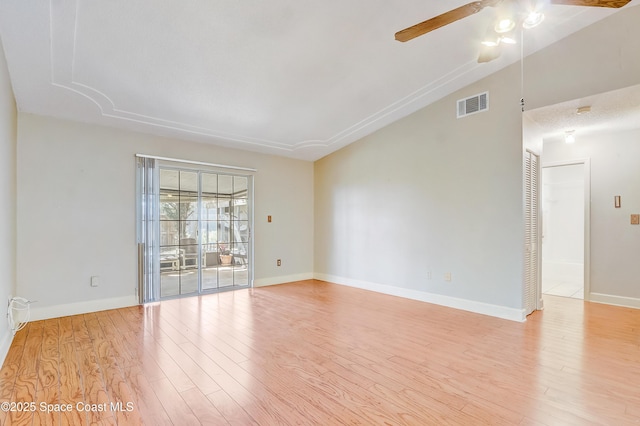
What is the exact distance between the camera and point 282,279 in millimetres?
6289

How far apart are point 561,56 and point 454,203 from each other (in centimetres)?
207

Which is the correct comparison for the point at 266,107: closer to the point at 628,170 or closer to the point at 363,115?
the point at 363,115

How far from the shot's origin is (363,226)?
5785mm

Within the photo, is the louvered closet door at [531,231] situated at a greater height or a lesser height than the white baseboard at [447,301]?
greater

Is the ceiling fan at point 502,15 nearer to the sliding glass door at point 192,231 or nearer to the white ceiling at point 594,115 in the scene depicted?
the white ceiling at point 594,115

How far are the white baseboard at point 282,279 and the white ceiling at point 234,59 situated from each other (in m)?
2.85

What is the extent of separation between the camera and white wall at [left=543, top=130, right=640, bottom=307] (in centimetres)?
443

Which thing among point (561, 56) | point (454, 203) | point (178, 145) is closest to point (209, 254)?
point (178, 145)

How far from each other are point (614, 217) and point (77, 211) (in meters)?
7.59

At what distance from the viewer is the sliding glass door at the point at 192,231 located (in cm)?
462

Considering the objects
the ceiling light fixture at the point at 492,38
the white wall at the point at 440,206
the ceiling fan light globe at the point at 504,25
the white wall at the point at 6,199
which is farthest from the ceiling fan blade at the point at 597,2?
the white wall at the point at 6,199

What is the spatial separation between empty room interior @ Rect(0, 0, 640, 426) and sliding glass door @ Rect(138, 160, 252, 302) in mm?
33
